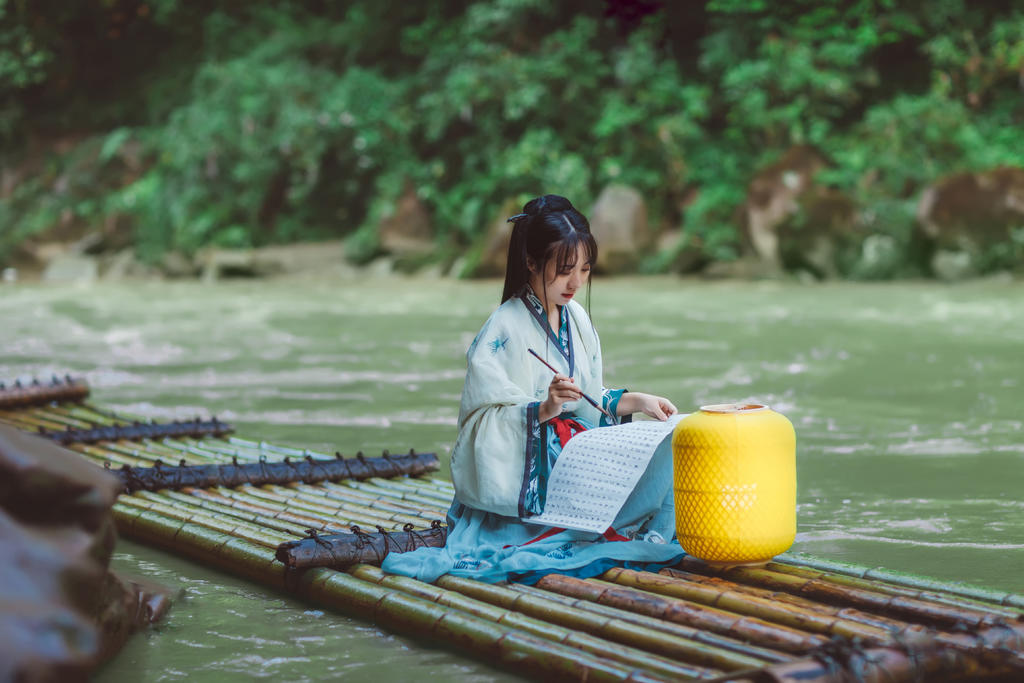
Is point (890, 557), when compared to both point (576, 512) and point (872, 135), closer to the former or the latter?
point (576, 512)

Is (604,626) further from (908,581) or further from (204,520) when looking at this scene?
(204,520)

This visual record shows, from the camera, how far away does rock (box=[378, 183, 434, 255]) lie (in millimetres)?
16031

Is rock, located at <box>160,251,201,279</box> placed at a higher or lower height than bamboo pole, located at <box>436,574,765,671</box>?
higher

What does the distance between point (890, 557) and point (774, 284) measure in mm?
9534

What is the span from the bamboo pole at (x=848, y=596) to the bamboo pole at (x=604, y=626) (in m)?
0.36

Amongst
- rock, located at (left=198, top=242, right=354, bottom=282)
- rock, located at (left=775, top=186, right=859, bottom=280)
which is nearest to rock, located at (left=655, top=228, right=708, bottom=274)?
rock, located at (left=775, top=186, right=859, bottom=280)

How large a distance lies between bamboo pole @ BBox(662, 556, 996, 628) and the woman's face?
0.67 meters

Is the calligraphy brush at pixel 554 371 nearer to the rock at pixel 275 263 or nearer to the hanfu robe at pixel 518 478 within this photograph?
the hanfu robe at pixel 518 478

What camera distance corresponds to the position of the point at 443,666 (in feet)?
7.86

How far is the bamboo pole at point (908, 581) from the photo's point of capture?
2.47m

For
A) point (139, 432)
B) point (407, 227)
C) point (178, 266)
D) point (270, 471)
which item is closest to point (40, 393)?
point (139, 432)

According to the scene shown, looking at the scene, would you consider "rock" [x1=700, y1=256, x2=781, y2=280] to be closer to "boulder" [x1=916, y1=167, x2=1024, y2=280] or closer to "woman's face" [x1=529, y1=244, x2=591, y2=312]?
"boulder" [x1=916, y1=167, x2=1024, y2=280]

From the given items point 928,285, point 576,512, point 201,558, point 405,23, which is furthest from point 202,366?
point 405,23

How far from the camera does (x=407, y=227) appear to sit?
16.2 metres
